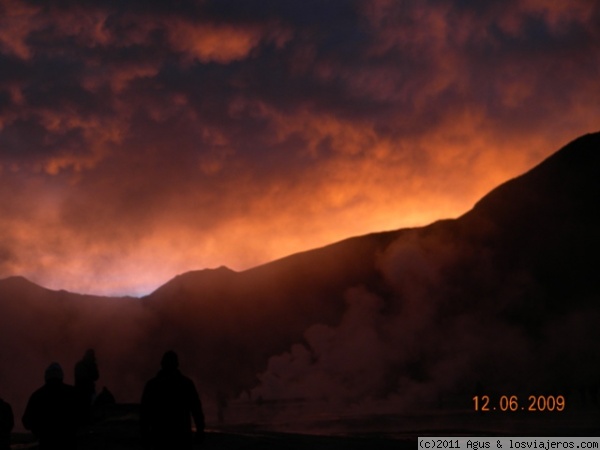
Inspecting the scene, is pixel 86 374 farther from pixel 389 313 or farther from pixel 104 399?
pixel 389 313

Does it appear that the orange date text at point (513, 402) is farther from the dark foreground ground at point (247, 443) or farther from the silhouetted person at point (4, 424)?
the silhouetted person at point (4, 424)

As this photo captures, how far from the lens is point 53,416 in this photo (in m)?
11.4

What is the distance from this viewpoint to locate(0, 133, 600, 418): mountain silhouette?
333 feet

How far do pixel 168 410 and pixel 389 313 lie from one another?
99.0 m

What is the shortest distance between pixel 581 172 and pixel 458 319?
1653 inches

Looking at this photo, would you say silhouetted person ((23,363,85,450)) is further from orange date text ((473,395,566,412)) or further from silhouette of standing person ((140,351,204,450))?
orange date text ((473,395,566,412))

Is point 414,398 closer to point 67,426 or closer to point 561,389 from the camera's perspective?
point 561,389

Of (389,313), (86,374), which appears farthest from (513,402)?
(86,374)

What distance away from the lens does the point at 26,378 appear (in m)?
139

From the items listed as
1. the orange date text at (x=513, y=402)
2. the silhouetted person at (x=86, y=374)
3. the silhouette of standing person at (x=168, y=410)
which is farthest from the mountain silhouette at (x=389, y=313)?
the silhouette of standing person at (x=168, y=410)

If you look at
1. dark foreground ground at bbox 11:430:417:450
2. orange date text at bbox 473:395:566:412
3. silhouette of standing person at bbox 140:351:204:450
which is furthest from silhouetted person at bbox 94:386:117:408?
orange date text at bbox 473:395:566:412

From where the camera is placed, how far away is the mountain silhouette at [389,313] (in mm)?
101438

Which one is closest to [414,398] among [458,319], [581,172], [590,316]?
[458,319]

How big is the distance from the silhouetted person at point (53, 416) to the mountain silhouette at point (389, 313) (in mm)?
84453
